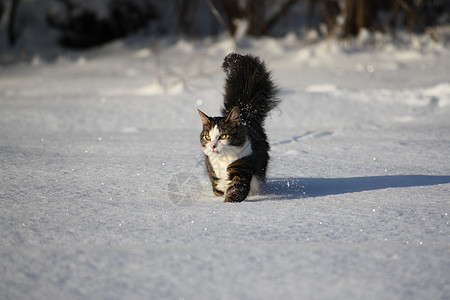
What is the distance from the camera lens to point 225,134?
2.63m

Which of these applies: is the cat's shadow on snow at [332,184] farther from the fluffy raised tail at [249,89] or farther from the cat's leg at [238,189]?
the fluffy raised tail at [249,89]

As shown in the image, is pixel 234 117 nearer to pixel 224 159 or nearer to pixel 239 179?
pixel 224 159

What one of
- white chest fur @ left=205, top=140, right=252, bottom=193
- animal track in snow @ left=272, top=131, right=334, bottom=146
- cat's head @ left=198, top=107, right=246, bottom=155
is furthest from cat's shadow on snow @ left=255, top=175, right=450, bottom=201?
animal track in snow @ left=272, top=131, right=334, bottom=146

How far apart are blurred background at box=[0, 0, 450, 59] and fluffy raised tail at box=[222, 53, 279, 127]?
5.71 metres

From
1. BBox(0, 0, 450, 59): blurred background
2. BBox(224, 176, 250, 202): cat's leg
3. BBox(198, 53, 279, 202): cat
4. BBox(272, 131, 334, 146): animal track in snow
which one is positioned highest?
BBox(198, 53, 279, 202): cat

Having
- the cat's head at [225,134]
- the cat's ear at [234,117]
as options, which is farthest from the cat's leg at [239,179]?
the cat's ear at [234,117]

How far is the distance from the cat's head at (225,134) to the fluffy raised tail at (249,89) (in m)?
0.28

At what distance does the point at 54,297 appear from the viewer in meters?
1.47

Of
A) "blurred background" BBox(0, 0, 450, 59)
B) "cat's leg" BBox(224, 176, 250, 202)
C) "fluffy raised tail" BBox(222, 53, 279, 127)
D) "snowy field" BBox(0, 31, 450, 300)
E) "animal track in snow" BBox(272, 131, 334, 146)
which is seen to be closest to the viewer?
"snowy field" BBox(0, 31, 450, 300)

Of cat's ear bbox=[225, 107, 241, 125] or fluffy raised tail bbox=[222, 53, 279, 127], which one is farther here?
fluffy raised tail bbox=[222, 53, 279, 127]

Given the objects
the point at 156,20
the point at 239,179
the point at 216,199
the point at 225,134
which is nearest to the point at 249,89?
the point at 225,134

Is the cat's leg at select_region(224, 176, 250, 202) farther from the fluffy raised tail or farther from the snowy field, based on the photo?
the fluffy raised tail

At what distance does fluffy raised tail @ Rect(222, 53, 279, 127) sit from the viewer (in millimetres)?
2986

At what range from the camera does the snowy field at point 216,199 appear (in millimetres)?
1576
